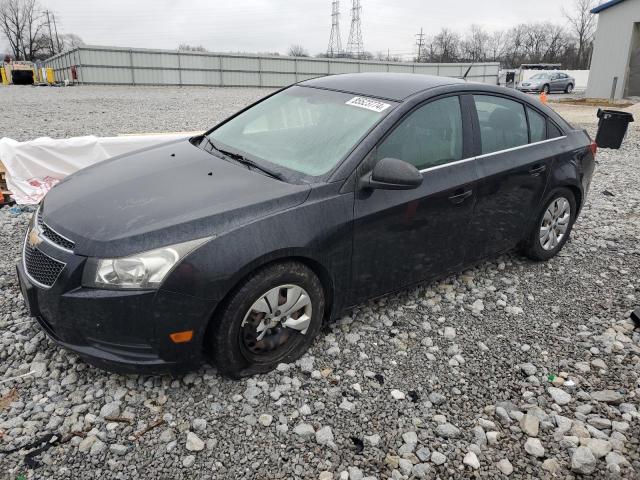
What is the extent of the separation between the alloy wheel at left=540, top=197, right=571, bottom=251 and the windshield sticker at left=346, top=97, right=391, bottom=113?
6.77 feet

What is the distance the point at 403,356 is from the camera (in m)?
3.36

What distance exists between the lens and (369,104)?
353cm

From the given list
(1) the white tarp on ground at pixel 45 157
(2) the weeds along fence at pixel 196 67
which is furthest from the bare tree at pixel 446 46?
(1) the white tarp on ground at pixel 45 157

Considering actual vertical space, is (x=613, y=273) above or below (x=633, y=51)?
below

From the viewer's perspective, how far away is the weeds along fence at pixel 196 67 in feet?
115

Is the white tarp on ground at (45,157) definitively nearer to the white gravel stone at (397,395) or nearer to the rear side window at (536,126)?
the rear side window at (536,126)

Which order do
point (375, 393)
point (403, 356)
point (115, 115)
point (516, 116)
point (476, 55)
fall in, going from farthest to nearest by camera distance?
point (476, 55)
point (115, 115)
point (516, 116)
point (403, 356)
point (375, 393)

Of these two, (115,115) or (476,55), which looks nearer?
(115,115)

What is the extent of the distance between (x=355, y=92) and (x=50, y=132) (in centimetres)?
1097

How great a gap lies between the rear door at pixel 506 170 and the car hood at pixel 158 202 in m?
1.66

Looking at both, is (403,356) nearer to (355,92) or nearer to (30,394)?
(355,92)

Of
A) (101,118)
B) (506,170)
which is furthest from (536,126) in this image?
(101,118)

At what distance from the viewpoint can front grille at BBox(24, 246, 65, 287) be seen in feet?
8.73

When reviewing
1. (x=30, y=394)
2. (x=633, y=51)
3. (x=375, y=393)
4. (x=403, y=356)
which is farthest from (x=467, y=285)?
(x=633, y=51)
